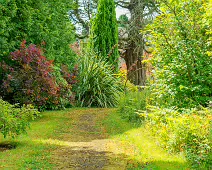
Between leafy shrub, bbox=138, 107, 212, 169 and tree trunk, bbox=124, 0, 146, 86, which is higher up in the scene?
tree trunk, bbox=124, 0, 146, 86

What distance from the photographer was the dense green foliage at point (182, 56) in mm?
7066

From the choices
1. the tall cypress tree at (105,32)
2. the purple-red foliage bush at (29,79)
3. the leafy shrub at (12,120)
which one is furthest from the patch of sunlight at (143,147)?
the tall cypress tree at (105,32)

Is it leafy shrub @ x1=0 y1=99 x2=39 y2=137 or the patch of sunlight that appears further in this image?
leafy shrub @ x1=0 y1=99 x2=39 y2=137

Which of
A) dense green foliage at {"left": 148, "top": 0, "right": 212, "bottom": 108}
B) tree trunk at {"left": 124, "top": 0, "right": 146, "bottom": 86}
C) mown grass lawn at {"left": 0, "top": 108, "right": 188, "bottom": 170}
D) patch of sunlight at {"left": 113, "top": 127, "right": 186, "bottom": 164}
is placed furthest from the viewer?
tree trunk at {"left": 124, "top": 0, "right": 146, "bottom": 86}

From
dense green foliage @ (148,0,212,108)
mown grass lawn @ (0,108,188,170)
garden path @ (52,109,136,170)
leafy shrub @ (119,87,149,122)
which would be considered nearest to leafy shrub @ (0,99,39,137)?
mown grass lawn @ (0,108,188,170)

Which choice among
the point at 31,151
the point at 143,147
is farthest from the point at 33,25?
the point at 143,147

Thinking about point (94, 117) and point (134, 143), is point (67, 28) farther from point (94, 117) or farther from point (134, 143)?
point (134, 143)

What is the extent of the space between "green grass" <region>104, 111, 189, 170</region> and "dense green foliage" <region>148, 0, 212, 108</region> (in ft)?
3.10

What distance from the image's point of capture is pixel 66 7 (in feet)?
43.3

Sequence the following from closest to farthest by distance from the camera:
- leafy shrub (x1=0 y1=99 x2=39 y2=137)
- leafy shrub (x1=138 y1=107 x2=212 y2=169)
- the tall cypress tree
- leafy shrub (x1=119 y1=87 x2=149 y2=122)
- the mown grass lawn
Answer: leafy shrub (x1=138 y1=107 x2=212 y2=169) → the mown grass lawn → leafy shrub (x1=0 y1=99 x2=39 y2=137) → leafy shrub (x1=119 y1=87 x2=149 y2=122) → the tall cypress tree

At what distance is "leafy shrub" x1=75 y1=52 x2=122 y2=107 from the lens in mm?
13234

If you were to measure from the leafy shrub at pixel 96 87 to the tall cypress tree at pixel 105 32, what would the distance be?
6.89 ft

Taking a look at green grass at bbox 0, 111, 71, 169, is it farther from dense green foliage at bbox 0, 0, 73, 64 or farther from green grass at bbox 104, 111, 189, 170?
dense green foliage at bbox 0, 0, 73, 64

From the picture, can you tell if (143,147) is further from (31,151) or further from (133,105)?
(133,105)
